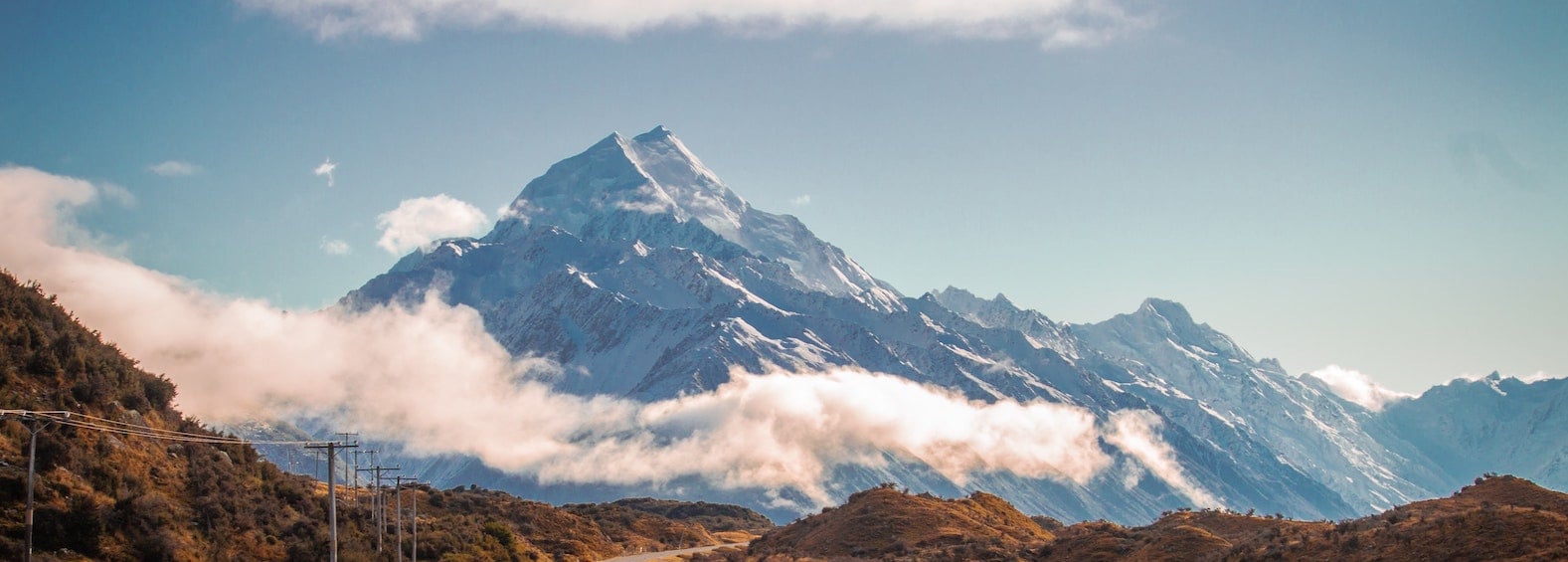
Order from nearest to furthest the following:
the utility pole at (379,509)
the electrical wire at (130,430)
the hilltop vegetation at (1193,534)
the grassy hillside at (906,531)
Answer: the hilltop vegetation at (1193,534), the electrical wire at (130,430), the utility pole at (379,509), the grassy hillside at (906,531)

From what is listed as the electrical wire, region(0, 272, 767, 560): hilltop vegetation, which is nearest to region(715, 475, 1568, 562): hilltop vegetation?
region(0, 272, 767, 560): hilltop vegetation

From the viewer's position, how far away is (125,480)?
262 feet

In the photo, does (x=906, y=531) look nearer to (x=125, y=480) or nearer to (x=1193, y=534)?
(x=1193, y=534)

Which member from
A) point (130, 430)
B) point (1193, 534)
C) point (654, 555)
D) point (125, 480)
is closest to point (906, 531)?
point (654, 555)

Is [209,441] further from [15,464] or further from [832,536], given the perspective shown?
[832,536]

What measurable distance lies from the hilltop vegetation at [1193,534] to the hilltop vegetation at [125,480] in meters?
32.5

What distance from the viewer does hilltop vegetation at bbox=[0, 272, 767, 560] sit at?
7431 centimetres

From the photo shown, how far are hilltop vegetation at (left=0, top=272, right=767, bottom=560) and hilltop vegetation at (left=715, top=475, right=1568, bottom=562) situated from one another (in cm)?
3251

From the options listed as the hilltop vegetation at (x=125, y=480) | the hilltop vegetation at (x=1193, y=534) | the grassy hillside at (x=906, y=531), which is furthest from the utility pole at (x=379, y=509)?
the grassy hillside at (x=906, y=531)

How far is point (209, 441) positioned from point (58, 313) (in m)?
12.2

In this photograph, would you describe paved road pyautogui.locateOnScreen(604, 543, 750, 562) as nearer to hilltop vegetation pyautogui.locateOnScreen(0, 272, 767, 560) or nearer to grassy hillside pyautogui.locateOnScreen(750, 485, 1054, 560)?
grassy hillside pyautogui.locateOnScreen(750, 485, 1054, 560)

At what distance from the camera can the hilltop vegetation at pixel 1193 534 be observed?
2918 inches

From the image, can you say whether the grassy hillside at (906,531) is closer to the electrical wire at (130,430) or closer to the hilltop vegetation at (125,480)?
the hilltop vegetation at (125,480)

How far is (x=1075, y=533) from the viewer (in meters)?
113
